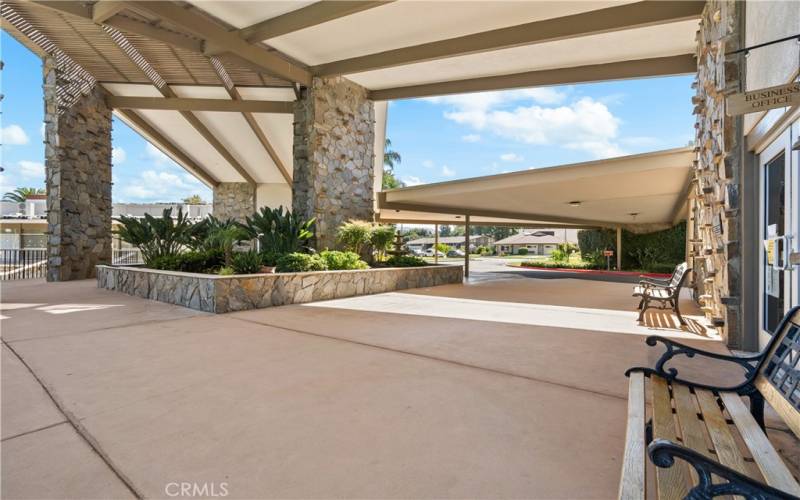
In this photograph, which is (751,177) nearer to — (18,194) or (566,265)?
(566,265)

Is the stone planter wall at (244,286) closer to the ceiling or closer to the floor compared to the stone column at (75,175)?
closer to the floor

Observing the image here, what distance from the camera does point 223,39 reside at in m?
7.94

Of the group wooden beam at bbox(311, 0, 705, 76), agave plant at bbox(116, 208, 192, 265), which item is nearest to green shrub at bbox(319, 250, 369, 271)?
agave plant at bbox(116, 208, 192, 265)

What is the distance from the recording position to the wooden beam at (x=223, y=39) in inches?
274

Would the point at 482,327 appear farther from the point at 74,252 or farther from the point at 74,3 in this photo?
the point at 74,252

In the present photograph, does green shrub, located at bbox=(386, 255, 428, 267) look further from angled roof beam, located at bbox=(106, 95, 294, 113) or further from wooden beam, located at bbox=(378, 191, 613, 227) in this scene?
angled roof beam, located at bbox=(106, 95, 294, 113)

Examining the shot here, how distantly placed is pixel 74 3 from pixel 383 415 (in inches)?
Answer: 358

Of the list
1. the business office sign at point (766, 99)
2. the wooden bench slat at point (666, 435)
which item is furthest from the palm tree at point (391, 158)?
the wooden bench slat at point (666, 435)

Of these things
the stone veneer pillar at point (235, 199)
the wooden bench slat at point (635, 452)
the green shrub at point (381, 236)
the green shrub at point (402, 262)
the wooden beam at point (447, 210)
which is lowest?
the wooden bench slat at point (635, 452)

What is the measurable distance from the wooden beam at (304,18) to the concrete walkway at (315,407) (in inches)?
211

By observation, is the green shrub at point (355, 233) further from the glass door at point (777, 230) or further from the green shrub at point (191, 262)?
the glass door at point (777, 230)

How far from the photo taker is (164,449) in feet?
7.16

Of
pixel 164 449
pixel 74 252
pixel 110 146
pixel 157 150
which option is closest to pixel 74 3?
pixel 110 146

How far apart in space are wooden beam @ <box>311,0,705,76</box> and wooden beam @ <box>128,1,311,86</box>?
4.13 feet
